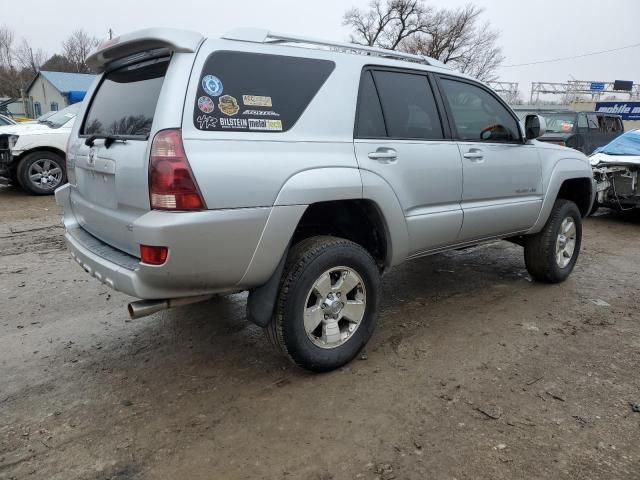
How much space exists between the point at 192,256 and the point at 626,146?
832 centimetres

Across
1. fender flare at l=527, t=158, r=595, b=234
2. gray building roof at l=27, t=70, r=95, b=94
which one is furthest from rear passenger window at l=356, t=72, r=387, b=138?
gray building roof at l=27, t=70, r=95, b=94

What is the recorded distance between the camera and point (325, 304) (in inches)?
119

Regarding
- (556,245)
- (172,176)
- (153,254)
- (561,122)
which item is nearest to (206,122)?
(172,176)

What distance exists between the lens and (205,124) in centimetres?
252

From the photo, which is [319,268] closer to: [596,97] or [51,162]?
[51,162]

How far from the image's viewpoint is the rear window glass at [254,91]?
2.57m

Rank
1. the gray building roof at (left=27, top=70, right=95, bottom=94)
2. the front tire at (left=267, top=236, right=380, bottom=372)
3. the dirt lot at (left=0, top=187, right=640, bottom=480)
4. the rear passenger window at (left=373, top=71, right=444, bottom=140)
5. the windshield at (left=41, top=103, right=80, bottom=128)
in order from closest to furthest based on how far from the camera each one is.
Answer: the dirt lot at (left=0, top=187, right=640, bottom=480) < the front tire at (left=267, top=236, right=380, bottom=372) < the rear passenger window at (left=373, top=71, right=444, bottom=140) < the windshield at (left=41, top=103, right=80, bottom=128) < the gray building roof at (left=27, top=70, right=95, bottom=94)

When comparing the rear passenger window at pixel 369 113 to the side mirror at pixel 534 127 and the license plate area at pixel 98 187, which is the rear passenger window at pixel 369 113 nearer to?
the license plate area at pixel 98 187

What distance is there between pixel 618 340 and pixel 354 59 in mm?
2766

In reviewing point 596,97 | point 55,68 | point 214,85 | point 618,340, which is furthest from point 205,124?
point 55,68

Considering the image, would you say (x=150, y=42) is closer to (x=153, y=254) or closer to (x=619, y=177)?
(x=153, y=254)

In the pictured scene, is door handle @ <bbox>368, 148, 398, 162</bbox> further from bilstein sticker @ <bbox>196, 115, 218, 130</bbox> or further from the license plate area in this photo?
the license plate area

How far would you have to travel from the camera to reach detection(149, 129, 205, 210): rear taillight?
241 cm

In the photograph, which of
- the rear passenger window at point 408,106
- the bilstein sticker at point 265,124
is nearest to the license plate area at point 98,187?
the bilstein sticker at point 265,124
